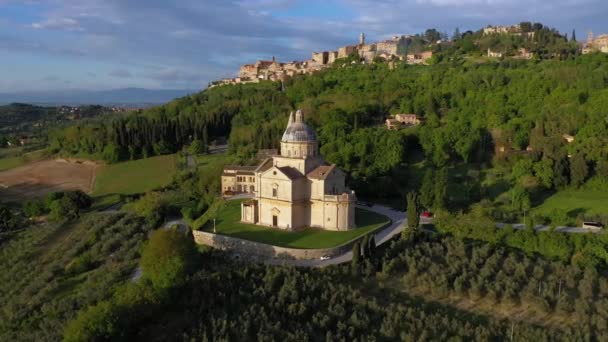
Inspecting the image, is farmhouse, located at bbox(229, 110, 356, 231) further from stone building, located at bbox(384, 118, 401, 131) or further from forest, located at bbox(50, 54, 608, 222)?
stone building, located at bbox(384, 118, 401, 131)

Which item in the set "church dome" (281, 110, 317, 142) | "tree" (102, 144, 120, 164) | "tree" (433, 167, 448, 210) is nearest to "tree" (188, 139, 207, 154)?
"tree" (102, 144, 120, 164)

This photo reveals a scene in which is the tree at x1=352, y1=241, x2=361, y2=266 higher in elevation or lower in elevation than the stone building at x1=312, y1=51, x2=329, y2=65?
lower

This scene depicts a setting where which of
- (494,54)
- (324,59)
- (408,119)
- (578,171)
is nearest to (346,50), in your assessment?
(324,59)

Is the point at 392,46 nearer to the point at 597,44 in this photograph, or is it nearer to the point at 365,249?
the point at 597,44

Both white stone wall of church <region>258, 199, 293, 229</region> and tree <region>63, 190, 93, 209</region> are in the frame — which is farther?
tree <region>63, 190, 93, 209</region>

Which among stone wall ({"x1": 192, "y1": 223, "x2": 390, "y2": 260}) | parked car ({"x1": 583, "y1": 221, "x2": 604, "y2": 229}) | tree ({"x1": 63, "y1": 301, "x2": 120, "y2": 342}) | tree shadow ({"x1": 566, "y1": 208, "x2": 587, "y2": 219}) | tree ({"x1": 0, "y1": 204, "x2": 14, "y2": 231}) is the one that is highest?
tree shadow ({"x1": 566, "y1": 208, "x2": 587, "y2": 219})

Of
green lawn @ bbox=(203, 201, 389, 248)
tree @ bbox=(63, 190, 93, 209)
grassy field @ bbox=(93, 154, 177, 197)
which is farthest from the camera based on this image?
grassy field @ bbox=(93, 154, 177, 197)
